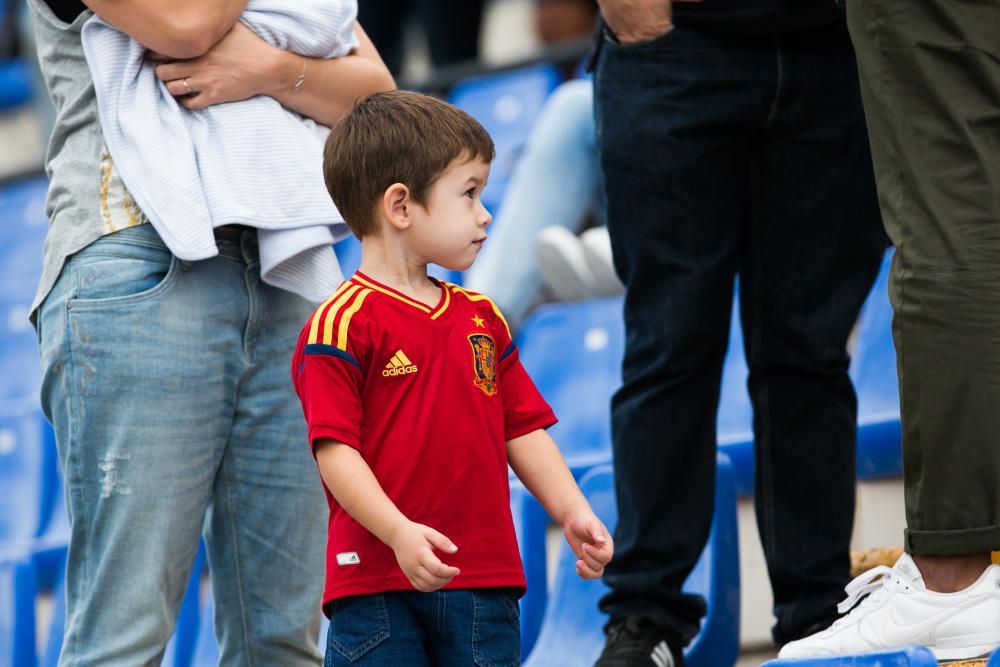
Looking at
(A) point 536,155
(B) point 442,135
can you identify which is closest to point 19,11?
(A) point 536,155

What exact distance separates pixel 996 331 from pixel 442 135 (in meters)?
0.70

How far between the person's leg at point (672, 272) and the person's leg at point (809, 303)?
0.19ft

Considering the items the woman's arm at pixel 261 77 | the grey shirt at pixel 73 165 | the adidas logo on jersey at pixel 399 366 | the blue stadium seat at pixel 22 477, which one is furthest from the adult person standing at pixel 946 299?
the blue stadium seat at pixel 22 477

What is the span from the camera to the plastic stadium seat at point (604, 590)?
2461 mm

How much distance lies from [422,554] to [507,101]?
13.7ft

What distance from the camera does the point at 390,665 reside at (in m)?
1.67

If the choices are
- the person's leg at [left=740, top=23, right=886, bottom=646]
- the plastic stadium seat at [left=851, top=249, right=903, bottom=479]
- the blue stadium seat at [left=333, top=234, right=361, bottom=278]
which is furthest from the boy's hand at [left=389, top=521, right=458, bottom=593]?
the blue stadium seat at [left=333, top=234, right=361, bottom=278]

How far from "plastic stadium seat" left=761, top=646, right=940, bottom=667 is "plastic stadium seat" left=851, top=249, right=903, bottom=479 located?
3.42ft

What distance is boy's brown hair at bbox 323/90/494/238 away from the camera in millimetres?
1751

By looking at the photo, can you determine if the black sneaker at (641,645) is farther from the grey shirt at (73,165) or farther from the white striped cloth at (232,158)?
the grey shirt at (73,165)

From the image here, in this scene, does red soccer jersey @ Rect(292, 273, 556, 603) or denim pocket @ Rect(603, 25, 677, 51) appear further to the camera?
denim pocket @ Rect(603, 25, 677, 51)

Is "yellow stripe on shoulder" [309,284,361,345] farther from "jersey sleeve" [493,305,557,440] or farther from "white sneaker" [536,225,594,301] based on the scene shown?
"white sneaker" [536,225,594,301]

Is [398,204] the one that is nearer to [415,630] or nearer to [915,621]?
[415,630]

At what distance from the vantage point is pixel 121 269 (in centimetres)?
188
